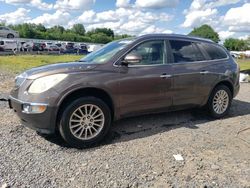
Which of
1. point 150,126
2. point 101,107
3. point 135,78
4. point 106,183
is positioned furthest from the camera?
point 150,126

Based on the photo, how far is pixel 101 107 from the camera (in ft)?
16.2

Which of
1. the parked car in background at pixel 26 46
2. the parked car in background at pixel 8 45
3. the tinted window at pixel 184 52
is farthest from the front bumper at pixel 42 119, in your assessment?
the parked car in background at pixel 26 46

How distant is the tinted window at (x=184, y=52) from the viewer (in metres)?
5.98

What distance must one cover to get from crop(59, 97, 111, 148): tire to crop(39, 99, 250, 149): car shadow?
0.17m

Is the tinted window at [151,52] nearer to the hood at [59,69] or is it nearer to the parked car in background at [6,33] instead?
the hood at [59,69]

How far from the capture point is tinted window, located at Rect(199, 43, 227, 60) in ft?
21.8

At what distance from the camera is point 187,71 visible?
5.99 metres

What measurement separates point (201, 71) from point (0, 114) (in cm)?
413

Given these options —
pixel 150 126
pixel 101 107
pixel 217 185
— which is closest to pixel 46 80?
pixel 101 107

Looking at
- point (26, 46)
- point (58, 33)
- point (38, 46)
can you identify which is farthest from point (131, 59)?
point (58, 33)

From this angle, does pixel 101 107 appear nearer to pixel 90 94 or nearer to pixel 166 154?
pixel 90 94

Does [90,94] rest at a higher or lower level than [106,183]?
higher

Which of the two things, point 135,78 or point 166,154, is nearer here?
point 166,154

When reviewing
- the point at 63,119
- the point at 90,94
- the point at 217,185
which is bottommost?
the point at 217,185
